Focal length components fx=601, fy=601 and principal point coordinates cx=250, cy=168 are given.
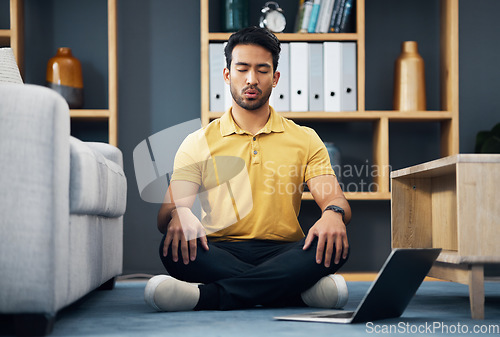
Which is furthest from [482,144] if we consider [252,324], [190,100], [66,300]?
[66,300]

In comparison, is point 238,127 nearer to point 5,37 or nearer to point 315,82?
point 315,82

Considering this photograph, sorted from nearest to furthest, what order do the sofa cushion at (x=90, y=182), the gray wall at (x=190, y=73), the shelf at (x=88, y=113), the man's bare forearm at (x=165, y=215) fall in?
the sofa cushion at (x=90, y=182)
the man's bare forearm at (x=165, y=215)
the shelf at (x=88, y=113)
the gray wall at (x=190, y=73)

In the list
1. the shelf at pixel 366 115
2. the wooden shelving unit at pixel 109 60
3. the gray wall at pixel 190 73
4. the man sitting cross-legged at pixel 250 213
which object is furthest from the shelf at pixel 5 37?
the man sitting cross-legged at pixel 250 213

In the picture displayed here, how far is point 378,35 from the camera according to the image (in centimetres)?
294

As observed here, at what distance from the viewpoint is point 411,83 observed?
274 centimetres

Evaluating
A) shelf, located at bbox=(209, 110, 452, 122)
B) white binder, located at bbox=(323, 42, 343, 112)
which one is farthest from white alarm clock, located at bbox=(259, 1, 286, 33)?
shelf, located at bbox=(209, 110, 452, 122)

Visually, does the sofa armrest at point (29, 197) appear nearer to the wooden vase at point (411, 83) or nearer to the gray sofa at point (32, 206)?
the gray sofa at point (32, 206)

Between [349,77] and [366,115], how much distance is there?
0.61 ft

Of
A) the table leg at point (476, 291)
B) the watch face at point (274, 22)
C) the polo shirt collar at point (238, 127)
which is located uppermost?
the watch face at point (274, 22)

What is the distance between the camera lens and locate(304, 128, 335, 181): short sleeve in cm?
184

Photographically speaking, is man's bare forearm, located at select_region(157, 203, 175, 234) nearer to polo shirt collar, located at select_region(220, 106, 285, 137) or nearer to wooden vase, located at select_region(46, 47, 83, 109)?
polo shirt collar, located at select_region(220, 106, 285, 137)

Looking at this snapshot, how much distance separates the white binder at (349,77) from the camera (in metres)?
2.68

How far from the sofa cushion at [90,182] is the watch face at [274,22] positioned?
1.14 metres

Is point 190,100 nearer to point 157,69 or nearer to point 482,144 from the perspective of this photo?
point 157,69
